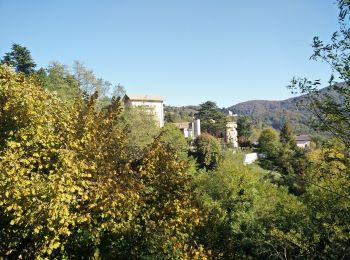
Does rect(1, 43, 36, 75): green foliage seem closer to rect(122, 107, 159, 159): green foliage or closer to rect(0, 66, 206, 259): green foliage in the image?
rect(122, 107, 159, 159): green foliage

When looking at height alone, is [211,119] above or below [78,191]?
above

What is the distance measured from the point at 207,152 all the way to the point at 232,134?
3499 cm

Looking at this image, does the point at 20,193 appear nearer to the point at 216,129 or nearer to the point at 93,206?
the point at 93,206

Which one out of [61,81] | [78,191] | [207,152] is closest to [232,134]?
[207,152]

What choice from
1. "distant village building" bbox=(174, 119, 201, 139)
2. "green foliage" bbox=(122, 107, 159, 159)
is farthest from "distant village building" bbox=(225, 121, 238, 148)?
"green foliage" bbox=(122, 107, 159, 159)

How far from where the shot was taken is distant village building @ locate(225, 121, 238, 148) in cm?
7344

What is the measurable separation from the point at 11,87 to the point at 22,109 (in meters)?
0.76

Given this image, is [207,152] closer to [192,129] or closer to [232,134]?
[192,129]

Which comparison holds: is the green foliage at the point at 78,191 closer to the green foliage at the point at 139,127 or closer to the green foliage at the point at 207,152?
the green foliage at the point at 139,127

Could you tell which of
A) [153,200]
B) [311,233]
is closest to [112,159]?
[153,200]

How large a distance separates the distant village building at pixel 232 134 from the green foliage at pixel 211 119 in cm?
198

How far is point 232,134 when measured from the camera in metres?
81.2

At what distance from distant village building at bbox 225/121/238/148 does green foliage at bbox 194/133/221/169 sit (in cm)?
2306

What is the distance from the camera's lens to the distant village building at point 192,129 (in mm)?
72944
